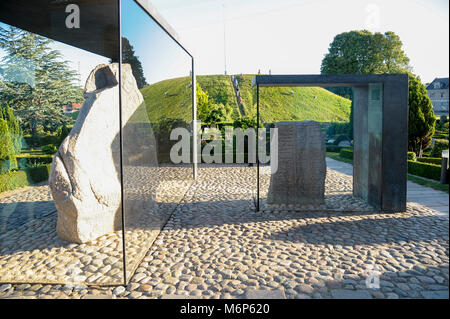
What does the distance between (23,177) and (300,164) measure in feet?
22.3

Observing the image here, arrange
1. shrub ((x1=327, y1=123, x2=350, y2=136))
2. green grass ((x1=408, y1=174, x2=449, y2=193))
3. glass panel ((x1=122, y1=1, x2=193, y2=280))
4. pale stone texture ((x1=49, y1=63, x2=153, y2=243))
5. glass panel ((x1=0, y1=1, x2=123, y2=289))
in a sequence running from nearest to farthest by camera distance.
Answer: glass panel ((x1=0, y1=1, x2=123, y2=289)) → glass panel ((x1=122, y1=1, x2=193, y2=280)) → pale stone texture ((x1=49, y1=63, x2=153, y2=243)) → green grass ((x1=408, y1=174, x2=449, y2=193)) → shrub ((x1=327, y1=123, x2=350, y2=136))

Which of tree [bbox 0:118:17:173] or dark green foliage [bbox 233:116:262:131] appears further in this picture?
dark green foliage [bbox 233:116:262:131]

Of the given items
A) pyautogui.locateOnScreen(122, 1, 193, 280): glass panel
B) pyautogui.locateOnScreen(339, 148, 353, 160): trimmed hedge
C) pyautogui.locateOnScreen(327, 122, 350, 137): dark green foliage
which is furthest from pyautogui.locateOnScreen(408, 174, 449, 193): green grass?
pyautogui.locateOnScreen(327, 122, 350, 137): dark green foliage

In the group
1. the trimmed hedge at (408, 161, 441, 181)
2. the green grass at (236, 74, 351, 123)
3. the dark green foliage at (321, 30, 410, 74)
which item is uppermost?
the dark green foliage at (321, 30, 410, 74)

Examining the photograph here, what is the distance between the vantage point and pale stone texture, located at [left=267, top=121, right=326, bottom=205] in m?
7.70

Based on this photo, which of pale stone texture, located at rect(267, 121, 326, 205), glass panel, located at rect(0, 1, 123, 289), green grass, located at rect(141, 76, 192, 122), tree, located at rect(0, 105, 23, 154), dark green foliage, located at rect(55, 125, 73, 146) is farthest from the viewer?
pale stone texture, located at rect(267, 121, 326, 205)

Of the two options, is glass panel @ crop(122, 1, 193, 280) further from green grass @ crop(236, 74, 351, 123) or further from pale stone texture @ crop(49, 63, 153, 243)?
green grass @ crop(236, 74, 351, 123)

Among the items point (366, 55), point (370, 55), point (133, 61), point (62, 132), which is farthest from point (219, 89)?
point (133, 61)

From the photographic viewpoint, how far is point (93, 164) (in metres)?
5.49

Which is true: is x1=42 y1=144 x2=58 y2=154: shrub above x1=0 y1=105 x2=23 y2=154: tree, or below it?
below

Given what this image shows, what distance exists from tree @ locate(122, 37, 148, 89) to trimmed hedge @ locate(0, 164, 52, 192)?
4215 mm

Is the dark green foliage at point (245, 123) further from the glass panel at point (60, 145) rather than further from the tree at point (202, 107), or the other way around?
the glass panel at point (60, 145)

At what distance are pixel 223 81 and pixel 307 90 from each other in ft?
41.6

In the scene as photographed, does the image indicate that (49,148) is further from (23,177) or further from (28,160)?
(23,177)
